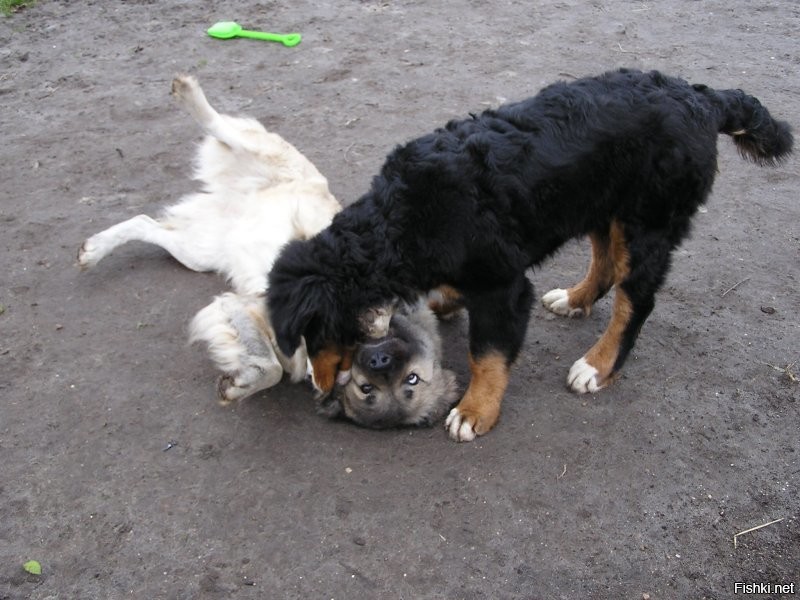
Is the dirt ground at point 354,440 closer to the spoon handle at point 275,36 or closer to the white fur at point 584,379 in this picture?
the white fur at point 584,379

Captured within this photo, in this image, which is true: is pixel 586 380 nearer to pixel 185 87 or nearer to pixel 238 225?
pixel 238 225

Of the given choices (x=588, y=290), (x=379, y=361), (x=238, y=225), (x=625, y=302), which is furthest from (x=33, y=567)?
(x=588, y=290)

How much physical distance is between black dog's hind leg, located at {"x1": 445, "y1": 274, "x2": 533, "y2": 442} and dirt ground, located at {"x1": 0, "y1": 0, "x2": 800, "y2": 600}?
111 mm

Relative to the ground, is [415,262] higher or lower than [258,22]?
higher

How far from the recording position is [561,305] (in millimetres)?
4355

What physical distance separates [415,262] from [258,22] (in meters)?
6.07

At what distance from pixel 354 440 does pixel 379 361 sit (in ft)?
1.57

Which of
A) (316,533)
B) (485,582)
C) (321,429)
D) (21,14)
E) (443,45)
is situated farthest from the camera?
(21,14)

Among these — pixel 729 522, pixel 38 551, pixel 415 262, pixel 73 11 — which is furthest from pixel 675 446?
pixel 73 11

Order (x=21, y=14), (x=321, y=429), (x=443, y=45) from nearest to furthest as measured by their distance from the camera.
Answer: (x=321, y=429) → (x=443, y=45) → (x=21, y=14)

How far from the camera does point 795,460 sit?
3.40 m

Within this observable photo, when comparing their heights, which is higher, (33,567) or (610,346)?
(610,346)

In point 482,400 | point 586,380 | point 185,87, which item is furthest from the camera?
point 185,87

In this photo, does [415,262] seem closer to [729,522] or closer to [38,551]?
[729,522]
